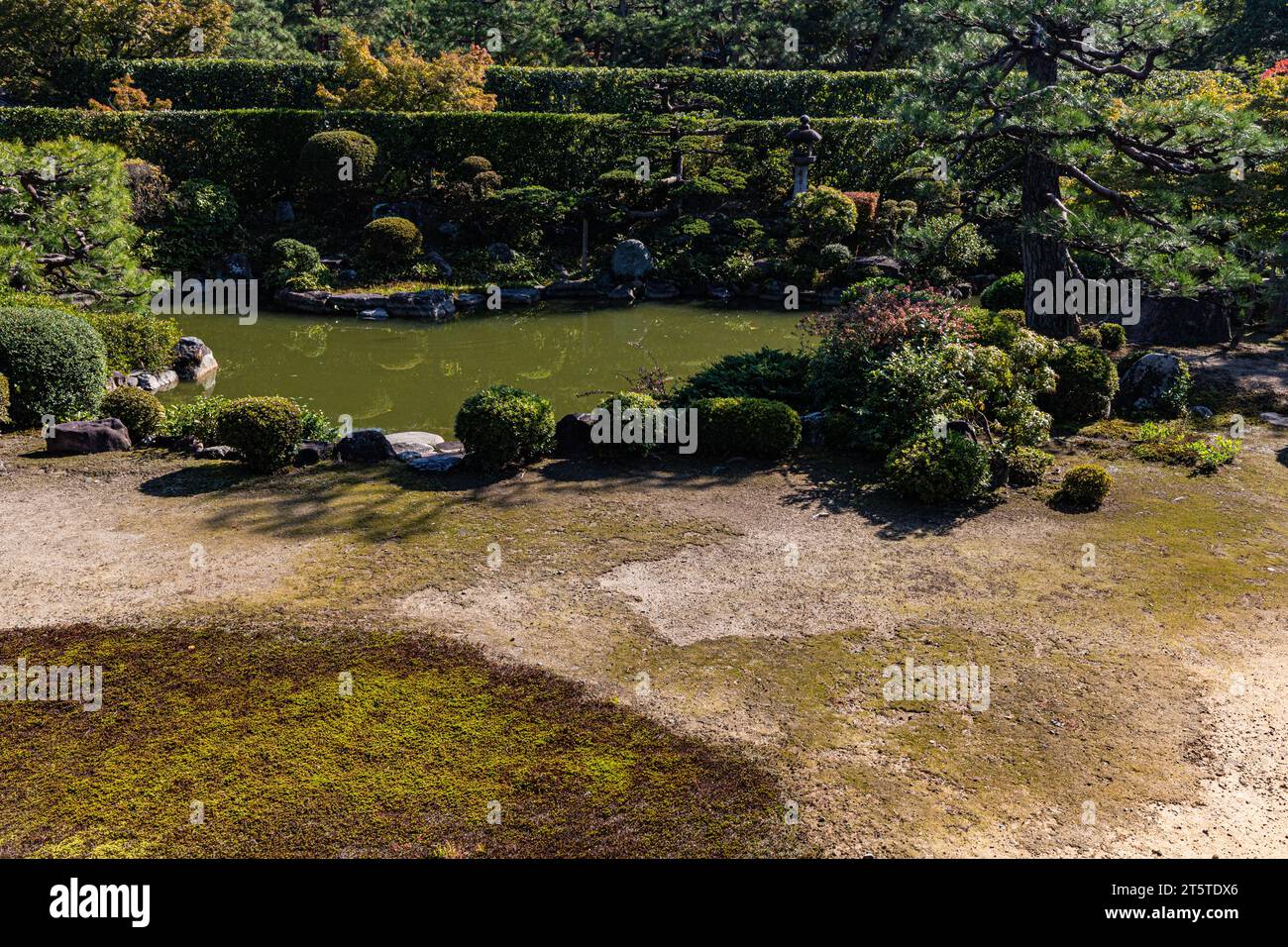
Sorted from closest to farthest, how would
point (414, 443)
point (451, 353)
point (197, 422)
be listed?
point (414, 443), point (197, 422), point (451, 353)

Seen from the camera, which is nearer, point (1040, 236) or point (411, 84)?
point (1040, 236)

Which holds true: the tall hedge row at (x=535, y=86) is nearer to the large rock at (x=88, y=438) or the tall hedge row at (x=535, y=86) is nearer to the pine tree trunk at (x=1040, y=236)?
the pine tree trunk at (x=1040, y=236)

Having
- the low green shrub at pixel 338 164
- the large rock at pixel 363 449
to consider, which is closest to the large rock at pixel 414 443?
the large rock at pixel 363 449

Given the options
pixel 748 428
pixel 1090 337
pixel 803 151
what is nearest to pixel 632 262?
pixel 803 151

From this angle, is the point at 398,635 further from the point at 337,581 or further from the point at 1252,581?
the point at 1252,581

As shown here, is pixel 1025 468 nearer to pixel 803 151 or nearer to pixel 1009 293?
pixel 1009 293
